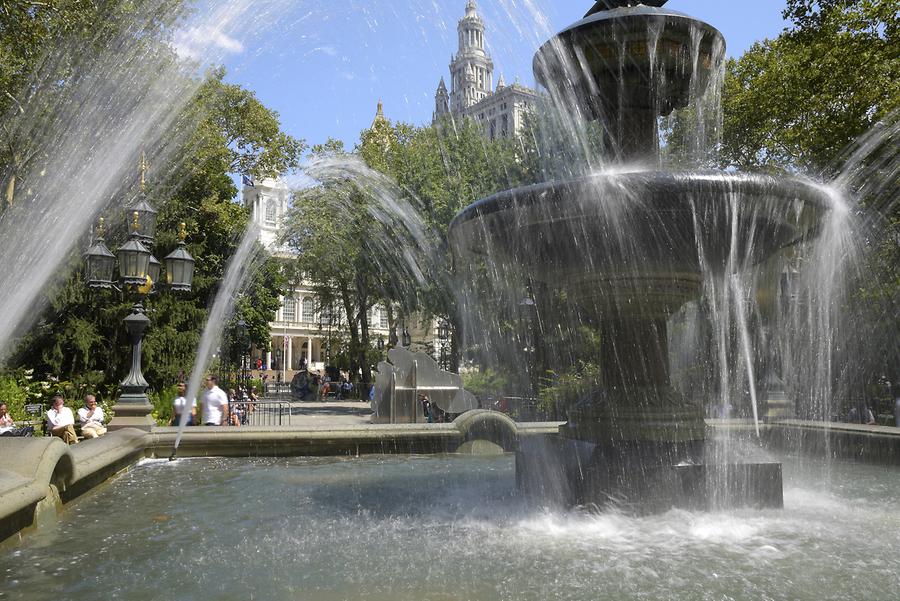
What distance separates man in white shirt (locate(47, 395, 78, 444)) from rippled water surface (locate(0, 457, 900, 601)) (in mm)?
4280

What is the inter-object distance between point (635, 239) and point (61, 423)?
9056 millimetres

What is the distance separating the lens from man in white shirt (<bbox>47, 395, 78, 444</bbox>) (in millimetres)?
10859

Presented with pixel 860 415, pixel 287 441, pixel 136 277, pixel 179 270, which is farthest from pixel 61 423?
pixel 860 415

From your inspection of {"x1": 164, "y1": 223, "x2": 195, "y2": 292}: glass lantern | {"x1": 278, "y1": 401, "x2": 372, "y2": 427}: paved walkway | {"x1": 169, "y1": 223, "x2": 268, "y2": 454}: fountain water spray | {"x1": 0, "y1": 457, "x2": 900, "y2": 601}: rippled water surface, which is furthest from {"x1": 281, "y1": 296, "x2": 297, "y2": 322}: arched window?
{"x1": 0, "y1": 457, "x2": 900, "y2": 601}: rippled water surface

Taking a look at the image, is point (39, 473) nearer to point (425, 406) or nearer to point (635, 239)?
point (635, 239)

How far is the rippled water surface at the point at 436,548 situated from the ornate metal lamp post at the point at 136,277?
15.5ft

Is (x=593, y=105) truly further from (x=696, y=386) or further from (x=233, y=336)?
(x=233, y=336)

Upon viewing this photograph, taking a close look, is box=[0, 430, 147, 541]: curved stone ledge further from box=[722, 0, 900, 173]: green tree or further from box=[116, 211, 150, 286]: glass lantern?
box=[722, 0, 900, 173]: green tree

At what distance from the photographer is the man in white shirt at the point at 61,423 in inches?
428

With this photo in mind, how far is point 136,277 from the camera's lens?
1224 cm

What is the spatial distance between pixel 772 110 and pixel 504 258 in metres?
16.7

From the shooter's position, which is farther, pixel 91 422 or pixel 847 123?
pixel 847 123

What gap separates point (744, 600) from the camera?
12.0 feet

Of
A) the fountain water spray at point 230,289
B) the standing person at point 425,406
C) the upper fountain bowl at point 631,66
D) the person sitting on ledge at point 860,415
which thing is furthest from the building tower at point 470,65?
the upper fountain bowl at point 631,66
